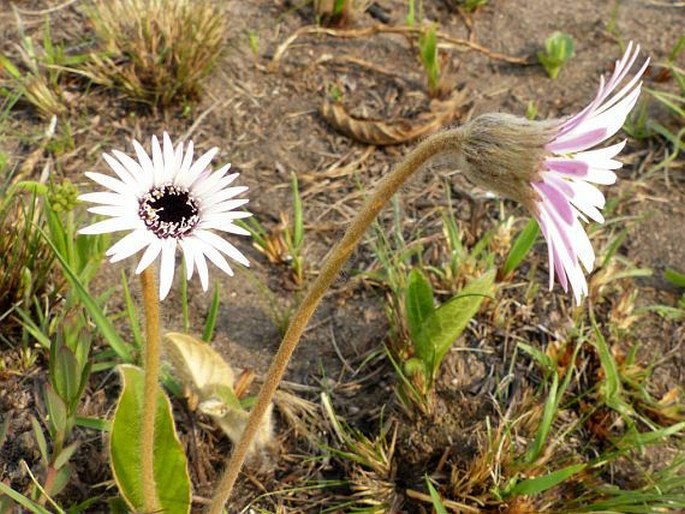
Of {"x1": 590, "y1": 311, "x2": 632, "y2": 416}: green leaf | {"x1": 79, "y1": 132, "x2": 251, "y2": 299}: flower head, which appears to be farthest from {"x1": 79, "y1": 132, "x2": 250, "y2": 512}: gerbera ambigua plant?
{"x1": 590, "y1": 311, "x2": 632, "y2": 416}: green leaf

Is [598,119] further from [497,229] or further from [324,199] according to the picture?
[324,199]

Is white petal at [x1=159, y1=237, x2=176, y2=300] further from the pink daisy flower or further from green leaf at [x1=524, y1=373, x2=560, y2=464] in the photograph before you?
green leaf at [x1=524, y1=373, x2=560, y2=464]

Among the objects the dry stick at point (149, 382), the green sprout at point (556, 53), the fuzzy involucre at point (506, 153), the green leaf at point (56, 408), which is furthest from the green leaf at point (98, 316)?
the green sprout at point (556, 53)

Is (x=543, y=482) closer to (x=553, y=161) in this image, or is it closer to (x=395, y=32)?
(x=553, y=161)

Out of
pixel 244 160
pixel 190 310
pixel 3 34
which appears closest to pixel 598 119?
pixel 190 310

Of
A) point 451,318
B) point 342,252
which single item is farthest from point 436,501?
point 342,252

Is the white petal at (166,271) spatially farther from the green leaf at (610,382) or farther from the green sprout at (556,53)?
the green sprout at (556,53)
